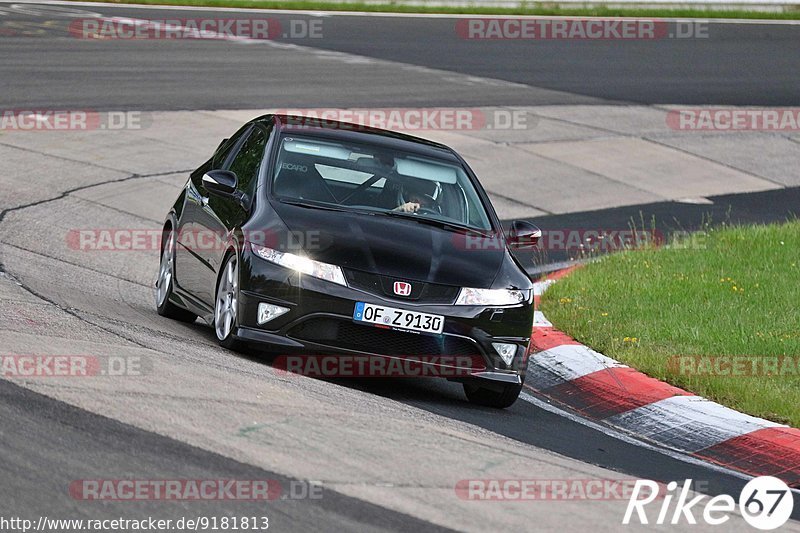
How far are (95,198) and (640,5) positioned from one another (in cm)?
2137

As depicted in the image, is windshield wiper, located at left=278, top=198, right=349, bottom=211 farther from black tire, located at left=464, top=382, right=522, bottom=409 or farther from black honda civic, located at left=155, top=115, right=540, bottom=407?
black tire, located at left=464, top=382, right=522, bottom=409

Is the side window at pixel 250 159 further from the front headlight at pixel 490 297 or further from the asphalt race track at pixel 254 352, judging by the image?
the front headlight at pixel 490 297

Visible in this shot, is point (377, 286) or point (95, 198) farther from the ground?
point (377, 286)

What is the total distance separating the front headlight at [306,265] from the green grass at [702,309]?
2298 mm

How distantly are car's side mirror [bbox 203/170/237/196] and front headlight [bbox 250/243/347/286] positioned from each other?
0.92 meters

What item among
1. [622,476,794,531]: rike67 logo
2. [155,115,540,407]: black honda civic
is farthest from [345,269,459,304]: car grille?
Result: [622,476,794,531]: rike67 logo

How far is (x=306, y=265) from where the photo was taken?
830 cm

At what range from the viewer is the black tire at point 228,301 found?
337 inches

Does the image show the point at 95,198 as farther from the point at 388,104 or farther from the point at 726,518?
the point at 726,518

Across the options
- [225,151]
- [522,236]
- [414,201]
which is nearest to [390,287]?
[414,201]

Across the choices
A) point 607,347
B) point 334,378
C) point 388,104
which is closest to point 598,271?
point 607,347

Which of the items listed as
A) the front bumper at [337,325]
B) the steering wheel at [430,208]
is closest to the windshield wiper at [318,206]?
the steering wheel at [430,208]

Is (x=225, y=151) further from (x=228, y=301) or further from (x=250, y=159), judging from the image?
(x=228, y=301)

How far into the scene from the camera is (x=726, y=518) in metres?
6.25
